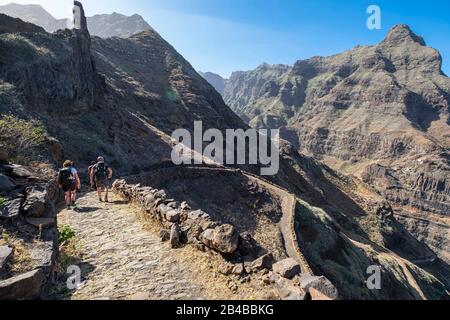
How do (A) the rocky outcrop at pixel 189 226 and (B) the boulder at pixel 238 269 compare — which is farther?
(A) the rocky outcrop at pixel 189 226

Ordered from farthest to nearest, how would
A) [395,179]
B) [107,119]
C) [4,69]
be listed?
[395,179], [107,119], [4,69]

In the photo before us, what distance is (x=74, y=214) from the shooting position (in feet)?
43.2

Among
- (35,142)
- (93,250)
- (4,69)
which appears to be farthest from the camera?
(4,69)

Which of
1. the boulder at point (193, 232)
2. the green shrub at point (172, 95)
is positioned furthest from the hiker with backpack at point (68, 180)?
the green shrub at point (172, 95)

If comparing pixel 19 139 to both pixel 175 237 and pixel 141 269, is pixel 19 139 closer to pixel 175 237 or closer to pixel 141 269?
pixel 175 237

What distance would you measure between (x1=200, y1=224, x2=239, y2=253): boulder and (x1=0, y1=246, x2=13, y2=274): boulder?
13.8ft

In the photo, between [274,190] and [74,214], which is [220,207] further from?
[74,214]

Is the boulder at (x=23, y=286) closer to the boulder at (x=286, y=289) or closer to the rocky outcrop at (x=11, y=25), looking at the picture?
the boulder at (x=286, y=289)

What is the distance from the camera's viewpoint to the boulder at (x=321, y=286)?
6.39 meters

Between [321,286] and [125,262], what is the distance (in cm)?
490

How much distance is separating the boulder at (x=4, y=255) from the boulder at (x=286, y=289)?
518cm

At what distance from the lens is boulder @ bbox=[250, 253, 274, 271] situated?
770cm
